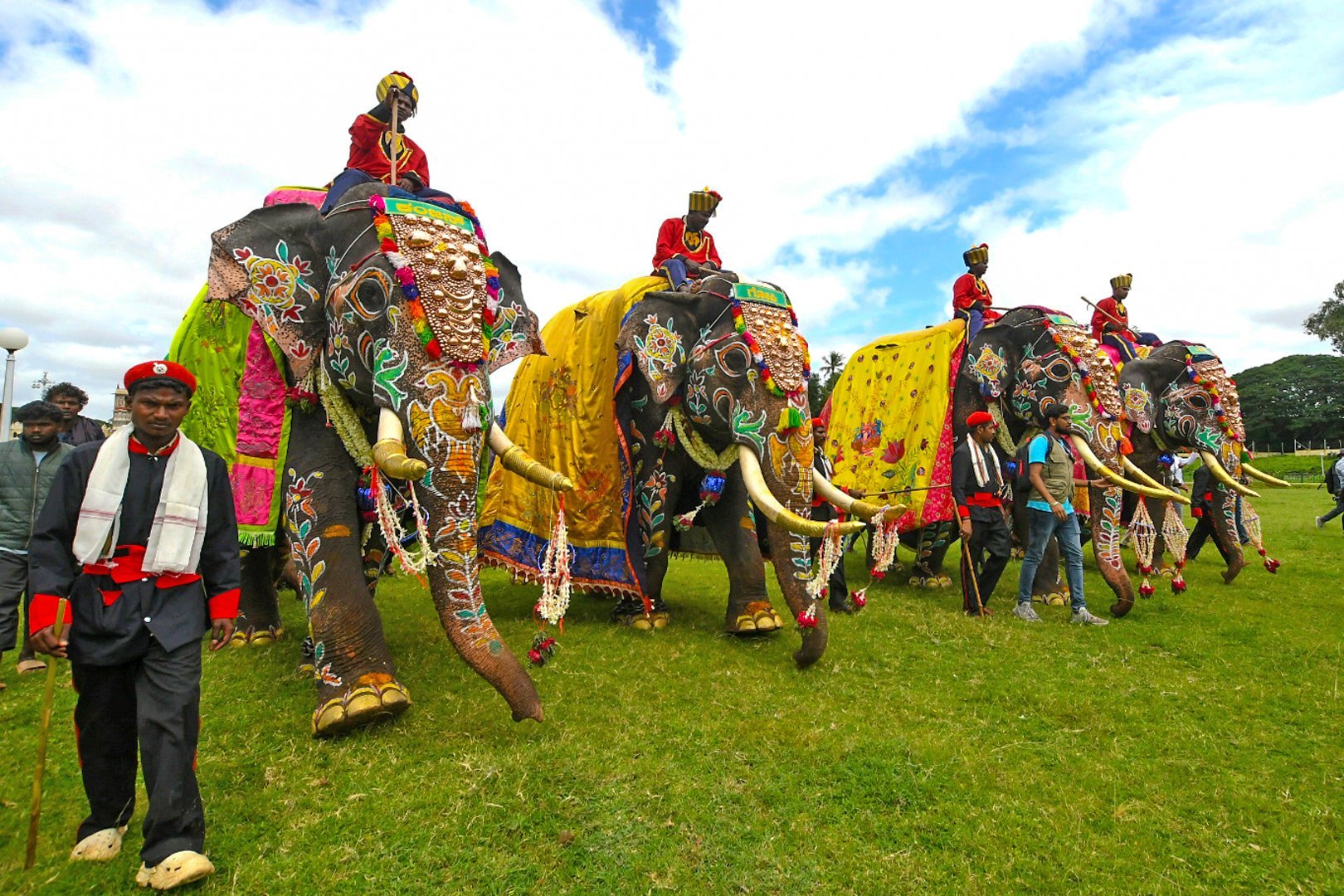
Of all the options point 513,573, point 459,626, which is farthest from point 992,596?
point 459,626

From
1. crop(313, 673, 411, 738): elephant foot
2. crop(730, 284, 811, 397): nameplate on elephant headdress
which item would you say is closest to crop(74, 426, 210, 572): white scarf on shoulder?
crop(313, 673, 411, 738): elephant foot

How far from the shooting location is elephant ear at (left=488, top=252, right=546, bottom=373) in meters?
5.05

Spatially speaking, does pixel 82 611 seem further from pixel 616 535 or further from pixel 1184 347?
Result: pixel 1184 347

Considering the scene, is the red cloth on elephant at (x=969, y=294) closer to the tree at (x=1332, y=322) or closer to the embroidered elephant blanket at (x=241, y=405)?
the embroidered elephant blanket at (x=241, y=405)

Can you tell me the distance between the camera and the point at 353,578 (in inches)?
172

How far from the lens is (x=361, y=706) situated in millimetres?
3998

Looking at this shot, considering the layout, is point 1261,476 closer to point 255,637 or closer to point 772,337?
point 772,337

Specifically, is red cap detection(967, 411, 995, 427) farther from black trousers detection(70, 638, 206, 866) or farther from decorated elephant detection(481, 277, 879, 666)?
black trousers detection(70, 638, 206, 866)

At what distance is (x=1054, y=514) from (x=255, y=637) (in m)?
7.27

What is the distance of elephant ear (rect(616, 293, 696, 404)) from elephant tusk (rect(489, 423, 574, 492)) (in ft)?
6.72

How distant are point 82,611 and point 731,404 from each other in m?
4.26

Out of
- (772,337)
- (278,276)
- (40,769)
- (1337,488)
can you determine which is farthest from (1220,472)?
(40,769)

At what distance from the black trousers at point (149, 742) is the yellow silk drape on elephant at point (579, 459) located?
4053mm

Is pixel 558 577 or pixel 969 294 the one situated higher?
pixel 969 294
